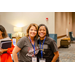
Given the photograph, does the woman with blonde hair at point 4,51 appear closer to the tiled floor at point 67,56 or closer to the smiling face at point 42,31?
the smiling face at point 42,31

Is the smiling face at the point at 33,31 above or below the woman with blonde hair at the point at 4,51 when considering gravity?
above

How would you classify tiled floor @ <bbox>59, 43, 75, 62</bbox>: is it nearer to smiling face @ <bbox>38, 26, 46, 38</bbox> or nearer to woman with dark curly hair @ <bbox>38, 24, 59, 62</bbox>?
woman with dark curly hair @ <bbox>38, 24, 59, 62</bbox>

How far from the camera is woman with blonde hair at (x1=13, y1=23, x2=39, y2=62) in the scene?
1279 mm

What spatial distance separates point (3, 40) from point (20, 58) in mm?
339

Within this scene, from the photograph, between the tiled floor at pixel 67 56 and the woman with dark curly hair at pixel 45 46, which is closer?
the woman with dark curly hair at pixel 45 46

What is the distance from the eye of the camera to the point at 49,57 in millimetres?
1347

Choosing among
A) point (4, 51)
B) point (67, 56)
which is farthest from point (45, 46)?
point (67, 56)

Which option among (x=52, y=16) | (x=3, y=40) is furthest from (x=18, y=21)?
(x=3, y=40)

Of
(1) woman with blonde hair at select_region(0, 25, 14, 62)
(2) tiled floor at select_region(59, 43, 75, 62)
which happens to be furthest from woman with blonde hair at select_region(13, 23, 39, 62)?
(2) tiled floor at select_region(59, 43, 75, 62)

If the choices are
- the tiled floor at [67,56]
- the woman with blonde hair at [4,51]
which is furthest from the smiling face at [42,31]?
the tiled floor at [67,56]

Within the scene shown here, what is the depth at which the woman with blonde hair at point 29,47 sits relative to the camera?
1.28 meters

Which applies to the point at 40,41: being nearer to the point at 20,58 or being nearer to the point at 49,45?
the point at 49,45

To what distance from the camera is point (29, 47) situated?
129 cm

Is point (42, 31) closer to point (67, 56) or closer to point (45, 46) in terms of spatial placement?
point (45, 46)
